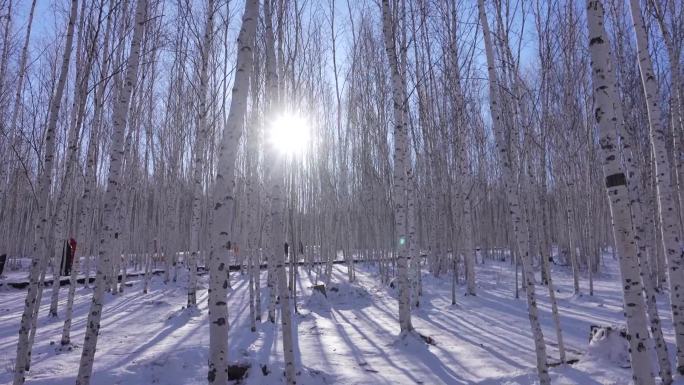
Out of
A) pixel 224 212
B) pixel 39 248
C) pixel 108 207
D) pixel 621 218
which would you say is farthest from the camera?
pixel 39 248

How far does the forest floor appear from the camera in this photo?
4.50m

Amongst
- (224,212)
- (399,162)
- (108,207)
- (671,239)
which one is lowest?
(671,239)

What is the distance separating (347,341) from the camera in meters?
6.36

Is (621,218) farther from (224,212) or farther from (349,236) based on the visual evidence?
(349,236)

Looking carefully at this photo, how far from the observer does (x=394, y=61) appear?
20.1 feet

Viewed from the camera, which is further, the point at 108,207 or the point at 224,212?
the point at 108,207

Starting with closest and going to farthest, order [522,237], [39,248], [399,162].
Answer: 1. [39,248]
2. [522,237]
3. [399,162]

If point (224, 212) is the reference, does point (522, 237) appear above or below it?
below

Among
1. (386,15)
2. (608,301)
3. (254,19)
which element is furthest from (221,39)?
(608,301)

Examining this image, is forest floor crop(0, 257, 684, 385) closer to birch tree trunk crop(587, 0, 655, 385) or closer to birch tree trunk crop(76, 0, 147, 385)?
birch tree trunk crop(76, 0, 147, 385)

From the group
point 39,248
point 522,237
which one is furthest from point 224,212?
point 522,237

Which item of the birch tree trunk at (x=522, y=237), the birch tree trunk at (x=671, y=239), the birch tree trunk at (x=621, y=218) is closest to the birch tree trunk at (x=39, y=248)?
the birch tree trunk at (x=522, y=237)

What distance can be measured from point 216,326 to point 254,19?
215cm

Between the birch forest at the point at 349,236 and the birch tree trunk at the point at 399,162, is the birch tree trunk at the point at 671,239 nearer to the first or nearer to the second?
the birch forest at the point at 349,236
